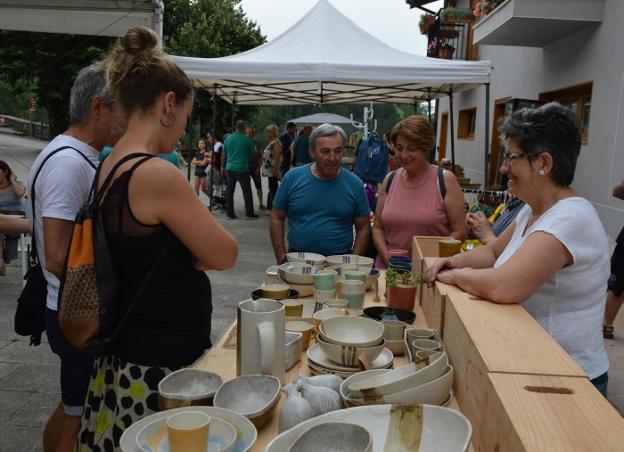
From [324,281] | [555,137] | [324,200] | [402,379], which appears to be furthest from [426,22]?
[402,379]

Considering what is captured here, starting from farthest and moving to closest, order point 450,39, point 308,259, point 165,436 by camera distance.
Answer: point 450,39, point 308,259, point 165,436

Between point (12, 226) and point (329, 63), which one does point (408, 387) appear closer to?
point (12, 226)

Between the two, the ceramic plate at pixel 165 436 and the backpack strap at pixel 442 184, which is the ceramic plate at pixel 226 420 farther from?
the backpack strap at pixel 442 184

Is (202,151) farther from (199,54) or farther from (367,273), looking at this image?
(199,54)

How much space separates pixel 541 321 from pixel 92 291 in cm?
127

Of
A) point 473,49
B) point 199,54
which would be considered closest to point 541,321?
point 473,49

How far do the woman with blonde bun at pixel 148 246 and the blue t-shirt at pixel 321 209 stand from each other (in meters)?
1.71

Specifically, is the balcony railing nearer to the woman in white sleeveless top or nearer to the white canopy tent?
the white canopy tent

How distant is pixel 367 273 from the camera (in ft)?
Result: 8.04

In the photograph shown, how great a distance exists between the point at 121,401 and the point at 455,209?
2249 mm

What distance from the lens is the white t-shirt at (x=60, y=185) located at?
1.84 metres

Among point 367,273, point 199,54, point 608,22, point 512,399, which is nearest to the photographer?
point 512,399

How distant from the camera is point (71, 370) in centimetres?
196

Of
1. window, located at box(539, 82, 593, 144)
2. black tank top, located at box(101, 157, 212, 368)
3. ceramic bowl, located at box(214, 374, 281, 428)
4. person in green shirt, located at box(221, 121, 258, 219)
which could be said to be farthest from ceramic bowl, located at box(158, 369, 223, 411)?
person in green shirt, located at box(221, 121, 258, 219)
